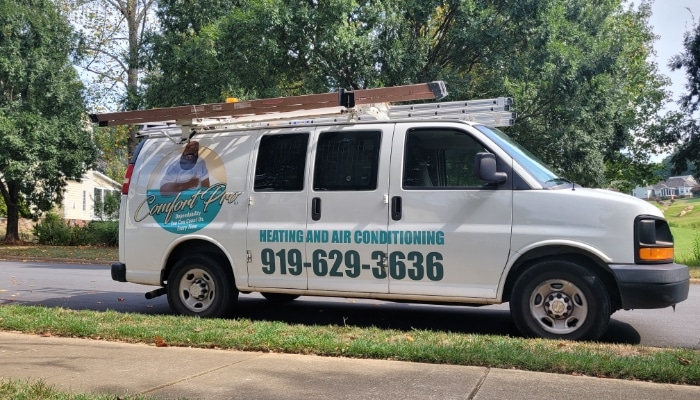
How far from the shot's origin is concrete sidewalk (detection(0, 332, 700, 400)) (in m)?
4.64

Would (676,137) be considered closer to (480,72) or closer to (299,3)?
(480,72)

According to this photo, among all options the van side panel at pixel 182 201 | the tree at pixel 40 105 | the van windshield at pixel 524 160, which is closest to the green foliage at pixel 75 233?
the tree at pixel 40 105

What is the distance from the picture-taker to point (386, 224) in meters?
6.95

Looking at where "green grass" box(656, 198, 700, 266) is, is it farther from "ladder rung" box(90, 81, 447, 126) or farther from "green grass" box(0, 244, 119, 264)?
"green grass" box(0, 244, 119, 264)

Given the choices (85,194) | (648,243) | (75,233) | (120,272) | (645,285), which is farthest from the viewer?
(85,194)

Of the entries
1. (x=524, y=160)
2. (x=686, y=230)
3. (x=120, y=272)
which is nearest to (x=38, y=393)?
(x=120, y=272)

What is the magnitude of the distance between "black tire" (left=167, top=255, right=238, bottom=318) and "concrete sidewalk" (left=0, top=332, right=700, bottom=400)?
1.65 m

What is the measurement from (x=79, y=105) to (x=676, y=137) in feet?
69.2

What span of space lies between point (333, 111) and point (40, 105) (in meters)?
21.4

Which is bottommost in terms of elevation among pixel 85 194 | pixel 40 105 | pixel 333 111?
pixel 333 111

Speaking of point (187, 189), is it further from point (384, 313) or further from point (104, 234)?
point (104, 234)

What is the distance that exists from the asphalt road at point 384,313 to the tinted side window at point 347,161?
65.0 inches

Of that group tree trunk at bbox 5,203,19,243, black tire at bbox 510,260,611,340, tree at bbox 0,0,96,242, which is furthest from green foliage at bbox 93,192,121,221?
black tire at bbox 510,260,611,340

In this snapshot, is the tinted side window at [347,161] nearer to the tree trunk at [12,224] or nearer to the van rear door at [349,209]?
the van rear door at [349,209]
